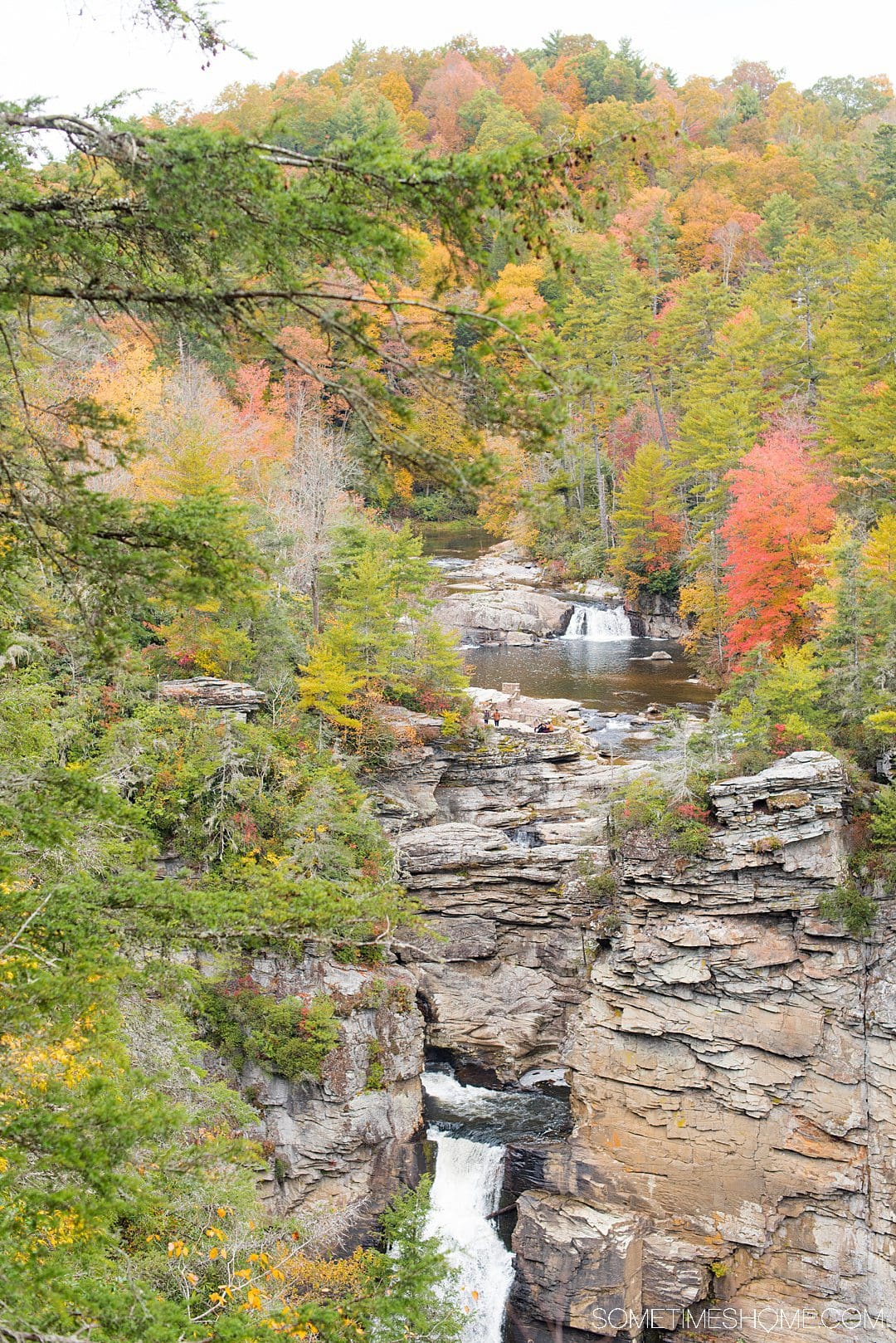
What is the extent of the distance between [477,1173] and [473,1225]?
2.56ft

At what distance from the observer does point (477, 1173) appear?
16.6 metres

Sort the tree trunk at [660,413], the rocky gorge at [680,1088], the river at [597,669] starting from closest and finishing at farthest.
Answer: the rocky gorge at [680,1088] → the river at [597,669] → the tree trunk at [660,413]

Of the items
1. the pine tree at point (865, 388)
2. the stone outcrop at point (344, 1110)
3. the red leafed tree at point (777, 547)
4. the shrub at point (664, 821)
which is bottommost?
the stone outcrop at point (344, 1110)

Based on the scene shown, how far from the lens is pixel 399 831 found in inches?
832

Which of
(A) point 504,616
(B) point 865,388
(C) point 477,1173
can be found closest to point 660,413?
(A) point 504,616

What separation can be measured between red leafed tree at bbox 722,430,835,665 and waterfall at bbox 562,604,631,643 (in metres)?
10.1

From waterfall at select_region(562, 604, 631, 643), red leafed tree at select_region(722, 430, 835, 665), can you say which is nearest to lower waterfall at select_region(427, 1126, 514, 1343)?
red leafed tree at select_region(722, 430, 835, 665)

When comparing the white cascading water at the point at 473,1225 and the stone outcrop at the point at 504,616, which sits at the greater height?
the stone outcrop at the point at 504,616

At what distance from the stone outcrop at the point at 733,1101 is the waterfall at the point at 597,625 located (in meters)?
22.0

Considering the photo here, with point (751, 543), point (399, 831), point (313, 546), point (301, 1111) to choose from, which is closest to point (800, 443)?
point (751, 543)

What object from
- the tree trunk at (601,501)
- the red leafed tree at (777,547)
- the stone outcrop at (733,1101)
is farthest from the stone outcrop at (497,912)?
the tree trunk at (601,501)

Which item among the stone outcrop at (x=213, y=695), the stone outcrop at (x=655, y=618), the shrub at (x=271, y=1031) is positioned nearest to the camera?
the shrub at (x=271, y=1031)

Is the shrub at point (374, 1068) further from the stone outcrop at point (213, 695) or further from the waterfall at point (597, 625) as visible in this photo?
the waterfall at point (597, 625)

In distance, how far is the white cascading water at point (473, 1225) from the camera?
1528 centimetres
